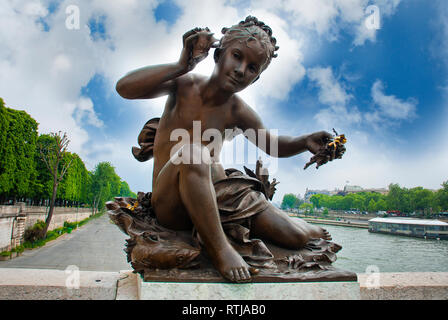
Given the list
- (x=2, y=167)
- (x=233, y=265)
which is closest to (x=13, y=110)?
(x=2, y=167)

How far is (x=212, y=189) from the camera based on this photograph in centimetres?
209

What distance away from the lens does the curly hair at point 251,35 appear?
8.22 feet

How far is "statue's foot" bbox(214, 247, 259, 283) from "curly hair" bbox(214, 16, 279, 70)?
5.48 ft

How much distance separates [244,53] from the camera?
8.07ft

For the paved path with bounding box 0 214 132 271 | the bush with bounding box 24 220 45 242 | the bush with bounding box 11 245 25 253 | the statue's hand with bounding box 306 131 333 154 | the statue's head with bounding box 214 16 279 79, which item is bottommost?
the paved path with bounding box 0 214 132 271

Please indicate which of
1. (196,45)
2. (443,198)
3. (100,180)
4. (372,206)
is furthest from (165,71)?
(372,206)

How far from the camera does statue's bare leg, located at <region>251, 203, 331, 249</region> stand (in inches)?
95.9

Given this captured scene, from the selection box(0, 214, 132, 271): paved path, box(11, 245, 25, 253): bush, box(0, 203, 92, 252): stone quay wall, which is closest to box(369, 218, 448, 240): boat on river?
box(0, 214, 132, 271): paved path

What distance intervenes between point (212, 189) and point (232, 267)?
54cm

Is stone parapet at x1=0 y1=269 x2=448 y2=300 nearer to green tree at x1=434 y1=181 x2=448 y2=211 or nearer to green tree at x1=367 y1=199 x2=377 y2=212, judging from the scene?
green tree at x1=434 y1=181 x2=448 y2=211

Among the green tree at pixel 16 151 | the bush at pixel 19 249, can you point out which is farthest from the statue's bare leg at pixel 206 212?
the green tree at pixel 16 151

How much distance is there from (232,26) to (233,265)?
81.5 inches
